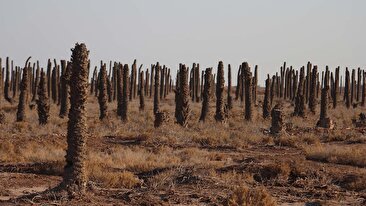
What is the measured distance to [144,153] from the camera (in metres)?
19.2

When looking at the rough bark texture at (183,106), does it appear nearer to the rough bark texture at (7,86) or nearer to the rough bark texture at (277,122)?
the rough bark texture at (277,122)

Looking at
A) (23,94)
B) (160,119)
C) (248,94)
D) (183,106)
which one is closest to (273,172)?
(160,119)

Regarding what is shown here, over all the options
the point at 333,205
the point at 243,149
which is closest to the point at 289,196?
the point at 333,205

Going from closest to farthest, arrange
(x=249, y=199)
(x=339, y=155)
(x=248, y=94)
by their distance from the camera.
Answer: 1. (x=249, y=199)
2. (x=339, y=155)
3. (x=248, y=94)

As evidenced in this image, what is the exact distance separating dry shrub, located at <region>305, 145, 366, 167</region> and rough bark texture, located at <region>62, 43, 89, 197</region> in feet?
31.2

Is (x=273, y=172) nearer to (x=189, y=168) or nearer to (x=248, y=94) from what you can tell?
(x=189, y=168)

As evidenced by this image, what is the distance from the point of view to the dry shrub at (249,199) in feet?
33.7

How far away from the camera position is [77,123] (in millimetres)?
11328

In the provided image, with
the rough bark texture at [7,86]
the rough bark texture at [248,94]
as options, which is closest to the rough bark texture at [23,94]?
the rough bark texture at [248,94]

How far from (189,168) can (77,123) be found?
4.68 meters

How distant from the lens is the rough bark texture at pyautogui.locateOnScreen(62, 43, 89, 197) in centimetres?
1123

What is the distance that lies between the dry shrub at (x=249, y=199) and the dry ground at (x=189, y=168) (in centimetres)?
2

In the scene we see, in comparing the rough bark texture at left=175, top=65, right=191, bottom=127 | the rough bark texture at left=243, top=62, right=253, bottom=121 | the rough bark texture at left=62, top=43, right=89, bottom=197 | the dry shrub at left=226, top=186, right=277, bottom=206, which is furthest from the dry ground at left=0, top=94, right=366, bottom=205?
the rough bark texture at left=243, top=62, right=253, bottom=121

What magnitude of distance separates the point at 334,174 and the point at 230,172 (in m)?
2.90
